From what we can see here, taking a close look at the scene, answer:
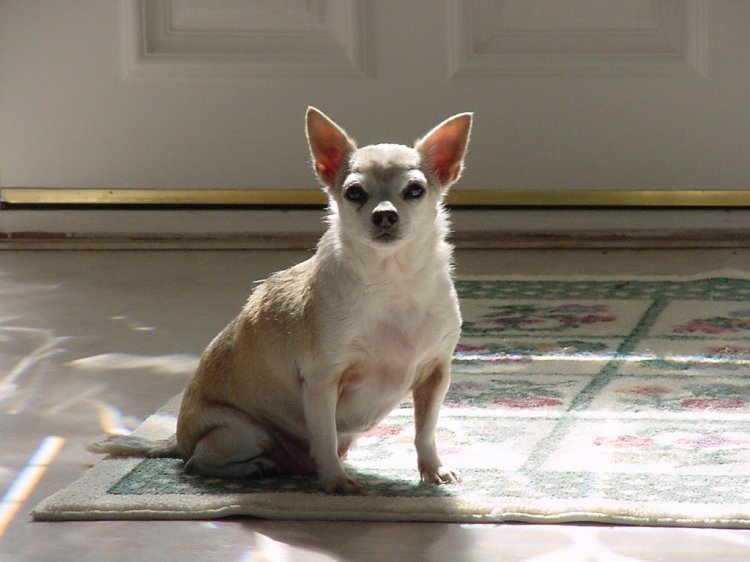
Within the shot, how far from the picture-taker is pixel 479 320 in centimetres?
279

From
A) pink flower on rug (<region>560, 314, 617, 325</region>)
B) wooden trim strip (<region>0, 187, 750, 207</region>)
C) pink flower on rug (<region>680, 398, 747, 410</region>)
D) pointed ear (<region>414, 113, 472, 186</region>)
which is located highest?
pointed ear (<region>414, 113, 472, 186</region>)

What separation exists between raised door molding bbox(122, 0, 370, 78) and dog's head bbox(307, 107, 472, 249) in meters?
1.93

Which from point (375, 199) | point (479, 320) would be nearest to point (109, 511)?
point (375, 199)

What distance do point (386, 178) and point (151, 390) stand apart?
753 millimetres

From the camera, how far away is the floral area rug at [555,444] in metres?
1.64

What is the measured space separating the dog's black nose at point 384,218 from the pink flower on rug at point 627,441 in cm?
46

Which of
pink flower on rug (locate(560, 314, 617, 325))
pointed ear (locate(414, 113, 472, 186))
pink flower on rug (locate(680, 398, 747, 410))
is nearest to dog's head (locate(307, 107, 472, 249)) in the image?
pointed ear (locate(414, 113, 472, 186))

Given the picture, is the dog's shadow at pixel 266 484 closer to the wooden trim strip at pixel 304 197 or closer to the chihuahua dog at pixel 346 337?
the chihuahua dog at pixel 346 337

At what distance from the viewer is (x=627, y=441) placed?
191 cm

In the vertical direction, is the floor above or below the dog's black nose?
below

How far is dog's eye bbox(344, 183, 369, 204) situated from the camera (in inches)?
69.1

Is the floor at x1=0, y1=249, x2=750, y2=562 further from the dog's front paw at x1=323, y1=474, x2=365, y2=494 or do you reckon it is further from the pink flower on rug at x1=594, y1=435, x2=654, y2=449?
the pink flower on rug at x1=594, y1=435, x2=654, y2=449

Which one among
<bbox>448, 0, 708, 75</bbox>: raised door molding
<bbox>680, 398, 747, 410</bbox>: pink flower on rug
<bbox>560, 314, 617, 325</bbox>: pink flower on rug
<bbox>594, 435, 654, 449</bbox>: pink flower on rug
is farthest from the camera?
<bbox>448, 0, 708, 75</bbox>: raised door molding

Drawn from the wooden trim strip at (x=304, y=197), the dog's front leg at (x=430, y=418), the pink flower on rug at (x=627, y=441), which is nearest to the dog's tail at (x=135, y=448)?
the dog's front leg at (x=430, y=418)
